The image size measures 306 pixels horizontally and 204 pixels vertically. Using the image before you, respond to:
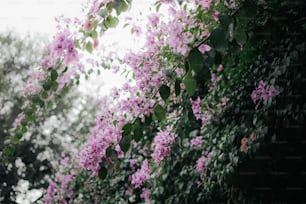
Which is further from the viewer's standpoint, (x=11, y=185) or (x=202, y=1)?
(x=11, y=185)

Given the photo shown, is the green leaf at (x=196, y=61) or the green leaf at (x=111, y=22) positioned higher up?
the green leaf at (x=111, y=22)

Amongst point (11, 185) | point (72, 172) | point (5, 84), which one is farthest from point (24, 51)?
point (72, 172)

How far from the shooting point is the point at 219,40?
2.75ft

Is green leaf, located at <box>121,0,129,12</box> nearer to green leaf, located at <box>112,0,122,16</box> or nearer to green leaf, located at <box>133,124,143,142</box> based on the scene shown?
green leaf, located at <box>112,0,122,16</box>

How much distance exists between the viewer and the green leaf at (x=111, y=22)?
1.14m

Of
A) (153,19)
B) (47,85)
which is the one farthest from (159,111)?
(153,19)

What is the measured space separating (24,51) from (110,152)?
8.97 metres

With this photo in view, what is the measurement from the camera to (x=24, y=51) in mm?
9539

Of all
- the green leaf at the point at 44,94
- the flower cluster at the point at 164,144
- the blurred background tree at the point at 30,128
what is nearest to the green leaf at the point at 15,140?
the green leaf at the point at 44,94

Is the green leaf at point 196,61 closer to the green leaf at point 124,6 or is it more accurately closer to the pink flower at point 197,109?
the green leaf at point 124,6

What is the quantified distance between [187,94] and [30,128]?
26.1 ft

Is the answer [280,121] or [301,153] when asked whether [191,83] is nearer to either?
[280,121]

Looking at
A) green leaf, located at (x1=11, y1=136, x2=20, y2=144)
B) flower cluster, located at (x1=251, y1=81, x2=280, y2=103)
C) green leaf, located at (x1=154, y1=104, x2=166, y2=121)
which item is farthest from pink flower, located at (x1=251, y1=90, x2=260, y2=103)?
green leaf, located at (x1=11, y1=136, x2=20, y2=144)

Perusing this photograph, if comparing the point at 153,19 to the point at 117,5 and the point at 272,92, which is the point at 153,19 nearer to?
the point at 272,92
